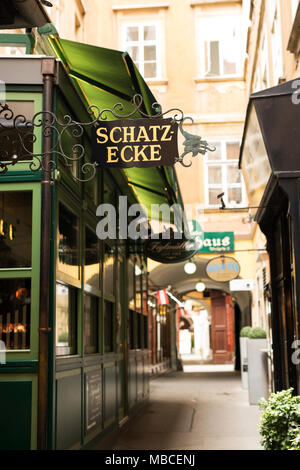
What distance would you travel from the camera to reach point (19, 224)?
19.8ft

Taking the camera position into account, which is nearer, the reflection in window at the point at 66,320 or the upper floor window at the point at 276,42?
the reflection in window at the point at 66,320

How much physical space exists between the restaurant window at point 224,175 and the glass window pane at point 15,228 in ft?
46.4

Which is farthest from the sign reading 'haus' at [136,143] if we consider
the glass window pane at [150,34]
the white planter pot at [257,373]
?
the glass window pane at [150,34]

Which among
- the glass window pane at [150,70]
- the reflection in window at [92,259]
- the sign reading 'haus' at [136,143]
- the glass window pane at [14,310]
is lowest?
the glass window pane at [14,310]

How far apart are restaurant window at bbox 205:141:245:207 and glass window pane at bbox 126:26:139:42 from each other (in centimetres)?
447

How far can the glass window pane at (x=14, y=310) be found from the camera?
5801 millimetres

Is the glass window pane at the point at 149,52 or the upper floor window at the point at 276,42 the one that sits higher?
the glass window pane at the point at 149,52

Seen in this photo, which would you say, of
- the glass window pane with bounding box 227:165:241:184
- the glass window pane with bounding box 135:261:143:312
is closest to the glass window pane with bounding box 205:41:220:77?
the glass window pane with bounding box 227:165:241:184

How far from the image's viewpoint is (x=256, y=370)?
14.2 metres

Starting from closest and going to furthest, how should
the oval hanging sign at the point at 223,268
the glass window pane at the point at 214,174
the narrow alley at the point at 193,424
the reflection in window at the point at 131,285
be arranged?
the narrow alley at the point at 193,424 → the reflection in window at the point at 131,285 → the oval hanging sign at the point at 223,268 → the glass window pane at the point at 214,174

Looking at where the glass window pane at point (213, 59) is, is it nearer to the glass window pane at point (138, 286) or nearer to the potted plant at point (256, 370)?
the glass window pane at point (138, 286)

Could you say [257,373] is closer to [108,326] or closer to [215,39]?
[108,326]
